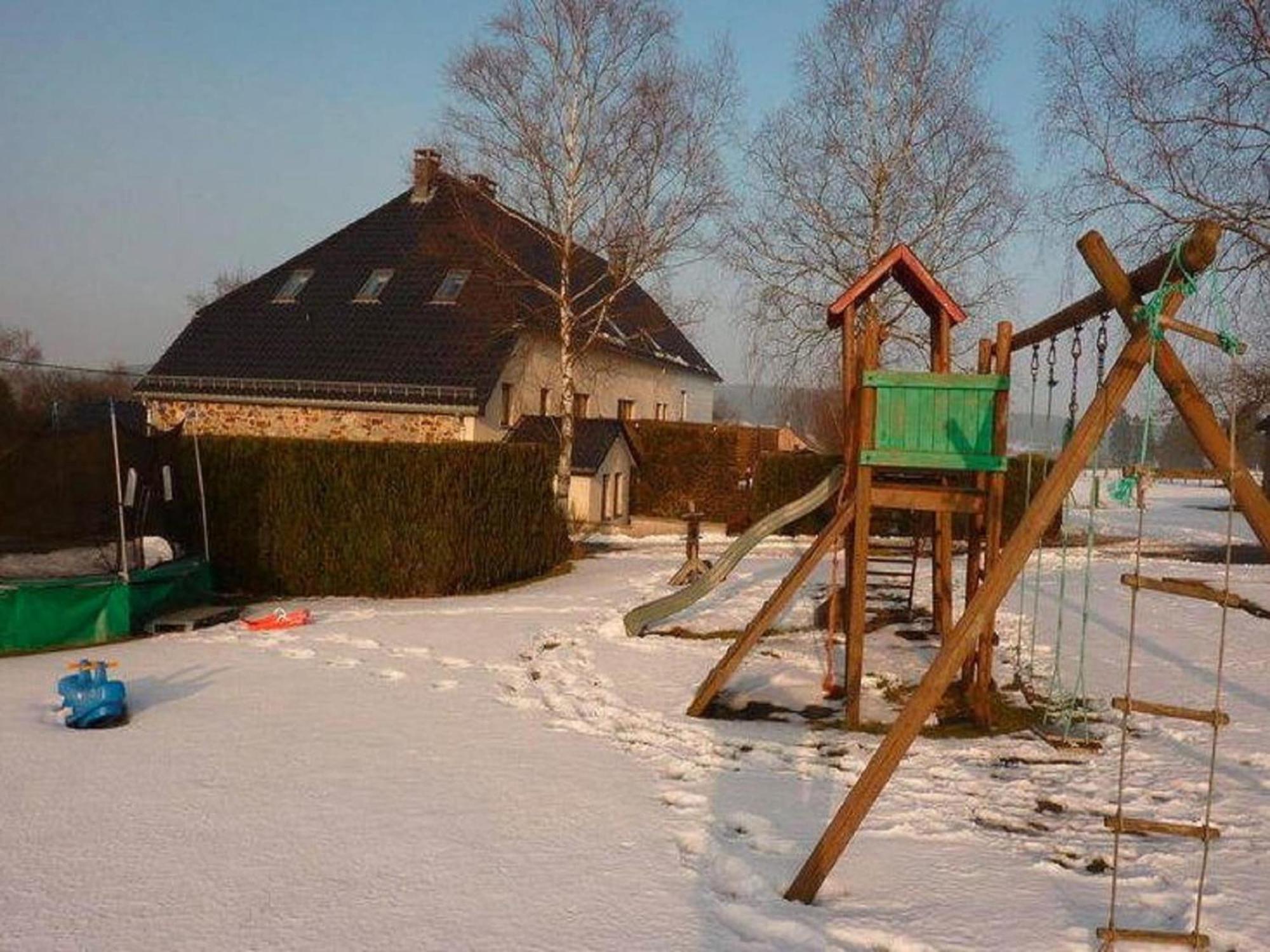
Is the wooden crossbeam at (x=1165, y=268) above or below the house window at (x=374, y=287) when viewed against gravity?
below

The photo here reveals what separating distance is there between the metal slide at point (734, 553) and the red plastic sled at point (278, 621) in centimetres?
377

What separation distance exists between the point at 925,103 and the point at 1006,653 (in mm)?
12599

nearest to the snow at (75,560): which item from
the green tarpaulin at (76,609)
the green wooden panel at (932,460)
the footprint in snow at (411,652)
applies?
the green tarpaulin at (76,609)

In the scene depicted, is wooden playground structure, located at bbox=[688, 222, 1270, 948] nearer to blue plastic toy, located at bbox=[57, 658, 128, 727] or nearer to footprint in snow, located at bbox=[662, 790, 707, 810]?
footprint in snow, located at bbox=[662, 790, 707, 810]

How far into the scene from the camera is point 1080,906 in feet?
13.9

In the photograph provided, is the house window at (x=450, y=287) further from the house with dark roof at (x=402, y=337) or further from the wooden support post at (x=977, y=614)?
the wooden support post at (x=977, y=614)

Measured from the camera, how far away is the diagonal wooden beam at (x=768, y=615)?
7.70 m

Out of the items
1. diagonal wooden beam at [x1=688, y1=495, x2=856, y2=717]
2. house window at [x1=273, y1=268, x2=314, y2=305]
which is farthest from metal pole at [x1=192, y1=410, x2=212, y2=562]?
house window at [x1=273, y1=268, x2=314, y2=305]

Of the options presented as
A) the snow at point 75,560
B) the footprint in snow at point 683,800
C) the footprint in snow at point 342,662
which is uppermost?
the snow at point 75,560

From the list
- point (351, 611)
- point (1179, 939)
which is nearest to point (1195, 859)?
point (1179, 939)

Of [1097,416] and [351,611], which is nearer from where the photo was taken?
[1097,416]

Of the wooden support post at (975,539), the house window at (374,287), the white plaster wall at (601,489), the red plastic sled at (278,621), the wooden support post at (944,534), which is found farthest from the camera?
the house window at (374,287)

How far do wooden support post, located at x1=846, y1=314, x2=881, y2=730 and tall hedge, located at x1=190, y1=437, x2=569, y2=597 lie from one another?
719cm

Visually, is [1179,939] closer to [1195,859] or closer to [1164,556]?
[1195,859]
